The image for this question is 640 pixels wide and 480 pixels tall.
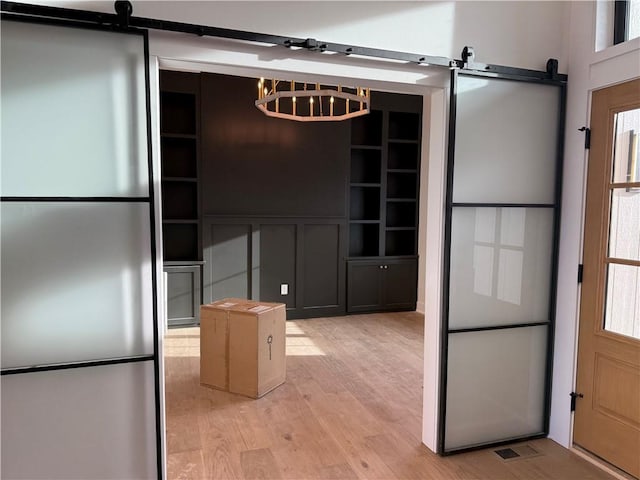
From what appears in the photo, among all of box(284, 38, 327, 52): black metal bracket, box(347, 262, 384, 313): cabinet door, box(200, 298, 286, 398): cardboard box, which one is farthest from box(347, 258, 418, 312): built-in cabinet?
box(284, 38, 327, 52): black metal bracket

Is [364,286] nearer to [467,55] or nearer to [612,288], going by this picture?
[612,288]

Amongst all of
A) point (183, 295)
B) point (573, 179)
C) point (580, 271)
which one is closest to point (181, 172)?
point (183, 295)

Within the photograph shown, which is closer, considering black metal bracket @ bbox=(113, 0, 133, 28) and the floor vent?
black metal bracket @ bbox=(113, 0, 133, 28)

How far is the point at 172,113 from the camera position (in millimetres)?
5527

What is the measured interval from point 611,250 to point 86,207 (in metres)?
2.73

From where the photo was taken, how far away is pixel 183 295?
5.41m

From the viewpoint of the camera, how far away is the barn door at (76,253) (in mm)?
1823

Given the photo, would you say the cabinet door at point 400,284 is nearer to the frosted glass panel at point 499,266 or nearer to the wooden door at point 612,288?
the frosted glass panel at point 499,266

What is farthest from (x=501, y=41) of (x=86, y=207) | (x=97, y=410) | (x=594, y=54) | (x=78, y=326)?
(x=97, y=410)

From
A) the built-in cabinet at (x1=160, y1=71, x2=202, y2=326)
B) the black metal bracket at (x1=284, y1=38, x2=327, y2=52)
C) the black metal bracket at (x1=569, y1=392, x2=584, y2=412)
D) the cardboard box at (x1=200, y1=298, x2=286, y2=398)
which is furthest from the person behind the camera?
the built-in cabinet at (x1=160, y1=71, x2=202, y2=326)

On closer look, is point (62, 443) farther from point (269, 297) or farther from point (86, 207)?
point (269, 297)

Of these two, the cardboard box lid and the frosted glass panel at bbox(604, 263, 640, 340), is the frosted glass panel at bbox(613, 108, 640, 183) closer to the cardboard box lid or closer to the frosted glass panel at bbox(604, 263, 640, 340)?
the frosted glass panel at bbox(604, 263, 640, 340)

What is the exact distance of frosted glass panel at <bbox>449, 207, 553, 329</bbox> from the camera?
2621 mm

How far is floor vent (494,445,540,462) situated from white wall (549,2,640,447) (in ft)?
0.76
